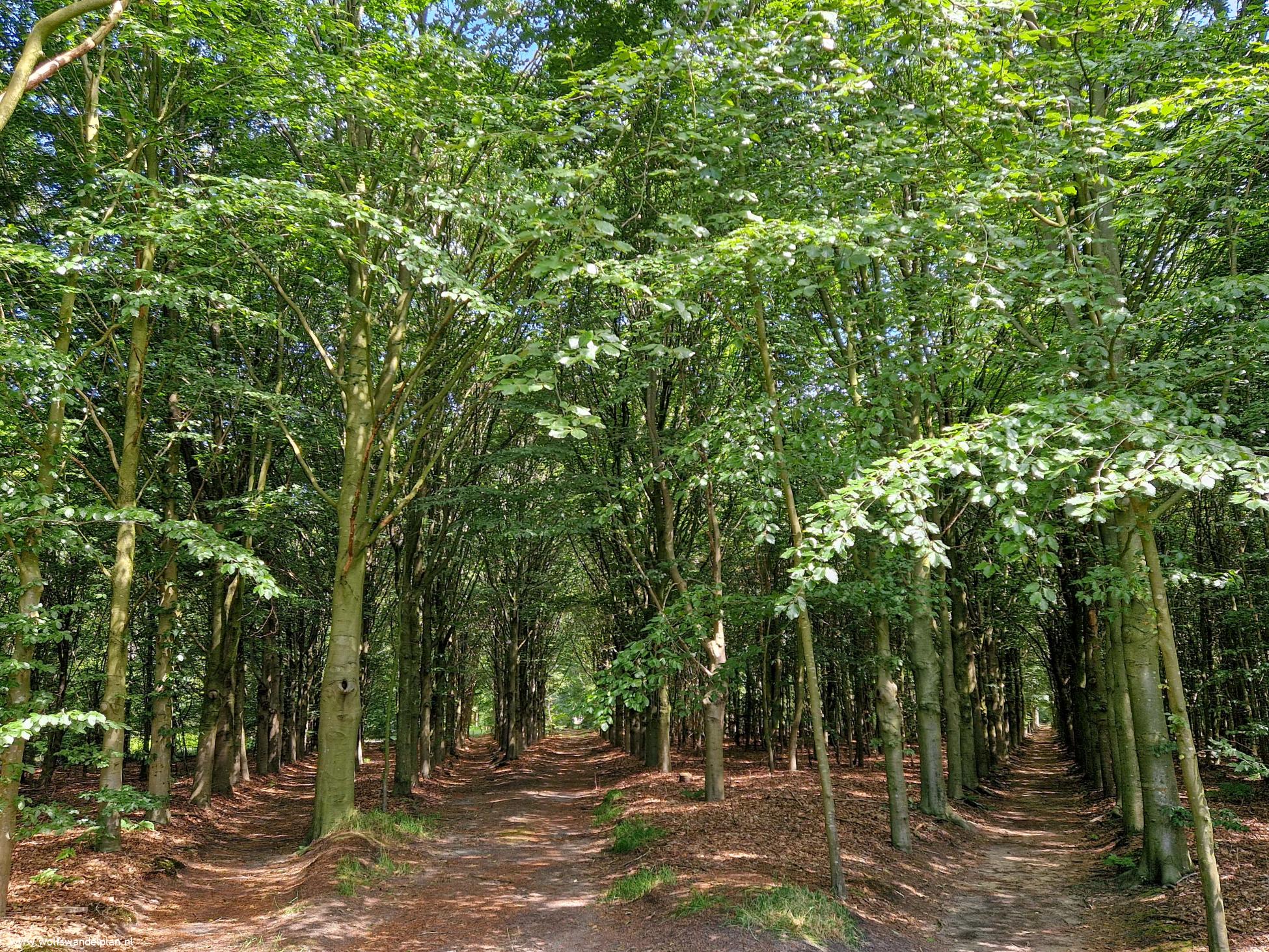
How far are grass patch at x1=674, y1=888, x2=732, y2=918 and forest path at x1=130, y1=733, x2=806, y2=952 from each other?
8.6 inches

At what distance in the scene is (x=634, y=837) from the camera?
1202 centimetres

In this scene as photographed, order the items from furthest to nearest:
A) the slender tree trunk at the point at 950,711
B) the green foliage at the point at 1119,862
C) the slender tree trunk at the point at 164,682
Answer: the slender tree trunk at the point at 950,711
the slender tree trunk at the point at 164,682
the green foliage at the point at 1119,862

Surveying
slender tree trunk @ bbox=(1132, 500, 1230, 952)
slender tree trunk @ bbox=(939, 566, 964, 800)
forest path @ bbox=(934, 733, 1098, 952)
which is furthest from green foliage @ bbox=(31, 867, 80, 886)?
slender tree trunk @ bbox=(939, 566, 964, 800)

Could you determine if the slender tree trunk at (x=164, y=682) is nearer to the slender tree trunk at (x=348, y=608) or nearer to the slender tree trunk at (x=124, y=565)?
the slender tree trunk at (x=124, y=565)

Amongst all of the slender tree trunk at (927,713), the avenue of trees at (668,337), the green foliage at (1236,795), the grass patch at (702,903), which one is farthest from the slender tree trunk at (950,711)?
the grass patch at (702,903)

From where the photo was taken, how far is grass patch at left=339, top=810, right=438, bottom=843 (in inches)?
456

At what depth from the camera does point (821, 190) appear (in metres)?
8.59

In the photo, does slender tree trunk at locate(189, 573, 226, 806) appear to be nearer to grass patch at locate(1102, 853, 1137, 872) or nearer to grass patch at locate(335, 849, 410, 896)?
grass patch at locate(335, 849, 410, 896)

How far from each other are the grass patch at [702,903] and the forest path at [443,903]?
8.6 inches

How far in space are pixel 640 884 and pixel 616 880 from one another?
3.52 feet

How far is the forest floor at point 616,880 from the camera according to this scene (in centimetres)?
778

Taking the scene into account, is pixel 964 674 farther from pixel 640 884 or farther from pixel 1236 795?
pixel 640 884

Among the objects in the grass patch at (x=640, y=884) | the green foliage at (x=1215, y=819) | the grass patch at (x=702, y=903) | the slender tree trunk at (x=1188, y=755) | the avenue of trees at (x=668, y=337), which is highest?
the avenue of trees at (x=668, y=337)

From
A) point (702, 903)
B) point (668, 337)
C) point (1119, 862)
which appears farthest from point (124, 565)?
point (1119, 862)
